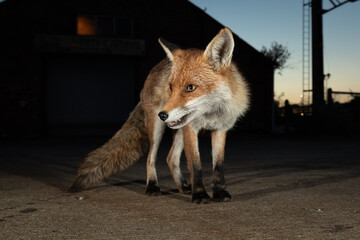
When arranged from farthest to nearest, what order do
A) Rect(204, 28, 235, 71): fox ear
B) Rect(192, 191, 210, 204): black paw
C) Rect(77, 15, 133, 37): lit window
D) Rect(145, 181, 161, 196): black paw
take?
1. Rect(77, 15, 133, 37): lit window
2. Rect(145, 181, 161, 196): black paw
3. Rect(192, 191, 210, 204): black paw
4. Rect(204, 28, 235, 71): fox ear

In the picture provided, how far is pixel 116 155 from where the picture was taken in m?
4.88

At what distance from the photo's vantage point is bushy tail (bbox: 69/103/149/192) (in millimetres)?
4629

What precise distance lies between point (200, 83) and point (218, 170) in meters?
1.07

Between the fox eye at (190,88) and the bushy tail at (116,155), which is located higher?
the fox eye at (190,88)

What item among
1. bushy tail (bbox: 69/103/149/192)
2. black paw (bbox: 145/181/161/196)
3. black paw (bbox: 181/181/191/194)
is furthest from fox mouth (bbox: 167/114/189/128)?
bushy tail (bbox: 69/103/149/192)

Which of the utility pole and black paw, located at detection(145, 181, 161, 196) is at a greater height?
the utility pole

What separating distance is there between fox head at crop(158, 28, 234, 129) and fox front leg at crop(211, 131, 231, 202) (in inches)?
16.7

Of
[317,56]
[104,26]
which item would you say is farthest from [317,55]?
[104,26]

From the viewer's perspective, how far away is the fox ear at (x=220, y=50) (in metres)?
3.79

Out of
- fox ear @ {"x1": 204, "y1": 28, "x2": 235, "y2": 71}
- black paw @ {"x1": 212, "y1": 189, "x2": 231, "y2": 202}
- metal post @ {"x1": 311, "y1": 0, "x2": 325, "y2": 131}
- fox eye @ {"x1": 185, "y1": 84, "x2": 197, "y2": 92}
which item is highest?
metal post @ {"x1": 311, "y1": 0, "x2": 325, "y2": 131}

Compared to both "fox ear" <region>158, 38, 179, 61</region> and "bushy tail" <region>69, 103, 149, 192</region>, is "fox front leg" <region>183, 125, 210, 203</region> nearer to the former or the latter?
"fox ear" <region>158, 38, 179, 61</region>

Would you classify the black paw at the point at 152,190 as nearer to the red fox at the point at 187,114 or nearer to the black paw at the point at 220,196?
the red fox at the point at 187,114

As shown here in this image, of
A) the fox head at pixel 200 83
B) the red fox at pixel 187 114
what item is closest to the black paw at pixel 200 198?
the red fox at pixel 187 114

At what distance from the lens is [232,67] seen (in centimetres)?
437
